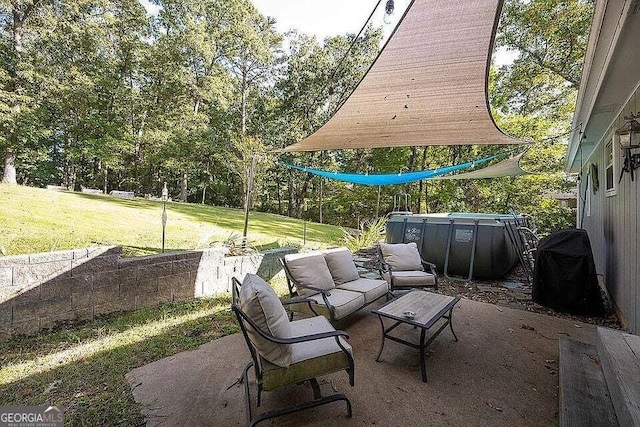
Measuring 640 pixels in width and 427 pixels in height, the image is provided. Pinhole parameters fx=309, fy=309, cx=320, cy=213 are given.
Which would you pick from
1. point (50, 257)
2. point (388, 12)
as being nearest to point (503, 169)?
point (388, 12)

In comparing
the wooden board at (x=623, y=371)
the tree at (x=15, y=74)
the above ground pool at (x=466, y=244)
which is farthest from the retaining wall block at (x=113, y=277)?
the tree at (x=15, y=74)

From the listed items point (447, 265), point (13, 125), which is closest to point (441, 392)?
point (447, 265)

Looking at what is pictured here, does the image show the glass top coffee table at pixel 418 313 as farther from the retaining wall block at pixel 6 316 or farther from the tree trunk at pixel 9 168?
the tree trunk at pixel 9 168

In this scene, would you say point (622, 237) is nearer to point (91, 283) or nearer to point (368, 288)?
point (368, 288)

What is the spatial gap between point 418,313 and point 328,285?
122 cm

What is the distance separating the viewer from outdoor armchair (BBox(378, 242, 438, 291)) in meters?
4.33

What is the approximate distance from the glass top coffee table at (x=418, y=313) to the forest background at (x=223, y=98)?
6.34m

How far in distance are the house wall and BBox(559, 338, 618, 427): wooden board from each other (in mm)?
1095

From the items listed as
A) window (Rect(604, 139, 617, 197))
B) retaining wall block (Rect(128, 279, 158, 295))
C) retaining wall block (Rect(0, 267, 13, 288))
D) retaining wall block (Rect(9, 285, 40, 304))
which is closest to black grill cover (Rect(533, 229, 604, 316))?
window (Rect(604, 139, 617, 197))

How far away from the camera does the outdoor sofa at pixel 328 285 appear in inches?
132

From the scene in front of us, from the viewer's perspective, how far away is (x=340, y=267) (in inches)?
165

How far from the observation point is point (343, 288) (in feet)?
12.8

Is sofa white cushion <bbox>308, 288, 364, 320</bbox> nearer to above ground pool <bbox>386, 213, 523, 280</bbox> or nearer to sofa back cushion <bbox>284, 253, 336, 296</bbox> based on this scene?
sofa back cushion <bbox>284, 253, 336, 296</bbox>

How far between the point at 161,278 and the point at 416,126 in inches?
150
